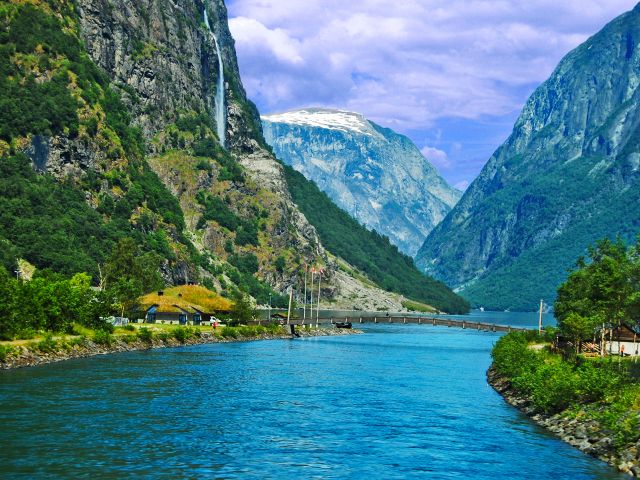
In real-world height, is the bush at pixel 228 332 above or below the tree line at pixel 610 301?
below

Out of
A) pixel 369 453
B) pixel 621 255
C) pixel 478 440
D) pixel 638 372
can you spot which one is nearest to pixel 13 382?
pixel 369 453

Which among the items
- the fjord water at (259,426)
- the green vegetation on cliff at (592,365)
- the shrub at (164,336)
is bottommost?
the fjord water at (259,426)

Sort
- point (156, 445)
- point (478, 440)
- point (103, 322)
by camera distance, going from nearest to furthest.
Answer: point (156, 445) → point (478, 440) → point (103, 322)

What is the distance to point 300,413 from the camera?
68125 millimetres

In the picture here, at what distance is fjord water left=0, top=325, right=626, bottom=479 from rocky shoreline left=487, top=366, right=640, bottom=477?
35.7 inches

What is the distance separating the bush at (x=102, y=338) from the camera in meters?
114

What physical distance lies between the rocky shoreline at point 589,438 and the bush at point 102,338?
63.0m

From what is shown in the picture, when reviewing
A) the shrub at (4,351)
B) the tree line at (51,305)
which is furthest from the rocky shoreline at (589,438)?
the tree line at (51,305)

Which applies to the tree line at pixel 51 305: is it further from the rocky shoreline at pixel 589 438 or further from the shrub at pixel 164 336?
the rocky shoreline at pixel 589 438

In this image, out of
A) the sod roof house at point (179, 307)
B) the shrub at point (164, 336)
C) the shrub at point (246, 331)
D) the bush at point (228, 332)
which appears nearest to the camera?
the shrub at point (164, 336)

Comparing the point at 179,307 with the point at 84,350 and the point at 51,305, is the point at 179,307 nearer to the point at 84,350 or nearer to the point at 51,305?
the point at 51,305

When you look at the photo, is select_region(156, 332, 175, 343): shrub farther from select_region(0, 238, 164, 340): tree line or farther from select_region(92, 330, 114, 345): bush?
select_region(92, 330, 114, 345): bush

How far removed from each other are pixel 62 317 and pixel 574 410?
78.3 meters

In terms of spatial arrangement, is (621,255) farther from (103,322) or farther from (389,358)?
(103,322)
